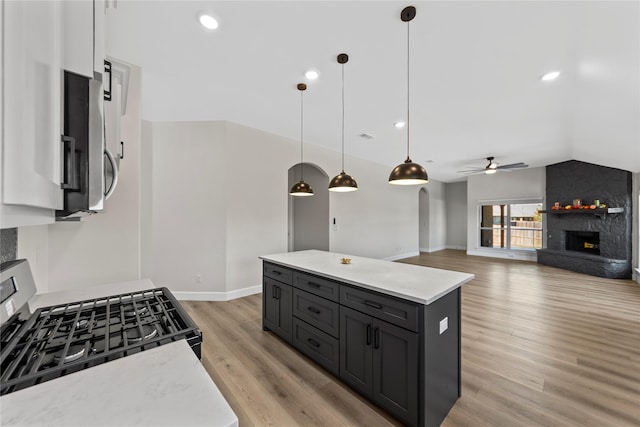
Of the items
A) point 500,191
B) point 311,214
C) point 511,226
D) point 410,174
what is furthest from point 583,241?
point 410,174

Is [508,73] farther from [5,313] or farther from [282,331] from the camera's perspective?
[5,313]

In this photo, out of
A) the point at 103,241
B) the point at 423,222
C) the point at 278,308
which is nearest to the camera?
the point at 103,241

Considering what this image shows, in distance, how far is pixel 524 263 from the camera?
7.38m

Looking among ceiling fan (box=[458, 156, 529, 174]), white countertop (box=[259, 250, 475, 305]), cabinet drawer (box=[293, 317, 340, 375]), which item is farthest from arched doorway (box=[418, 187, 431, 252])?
cabinet drawer (box=[293, 317, 340, 375])

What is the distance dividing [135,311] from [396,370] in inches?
61.2

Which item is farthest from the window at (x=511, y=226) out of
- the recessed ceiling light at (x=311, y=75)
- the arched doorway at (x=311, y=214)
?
the recessed ceiling light at (x=311, y=75)

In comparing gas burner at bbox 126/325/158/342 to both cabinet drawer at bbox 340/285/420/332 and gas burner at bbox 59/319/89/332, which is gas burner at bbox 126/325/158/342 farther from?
cabinet drawer at bbox 340/285/420/332

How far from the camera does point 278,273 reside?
9.17 ft

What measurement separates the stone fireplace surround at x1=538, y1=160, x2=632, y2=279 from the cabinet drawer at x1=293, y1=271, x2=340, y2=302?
23.3 ft

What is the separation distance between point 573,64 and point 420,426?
344cm

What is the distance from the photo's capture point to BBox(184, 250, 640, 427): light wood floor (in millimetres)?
1810

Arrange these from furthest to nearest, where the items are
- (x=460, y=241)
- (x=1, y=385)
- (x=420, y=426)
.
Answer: (x=460, y=241), (x=420, y=426), (x=1, y=385)

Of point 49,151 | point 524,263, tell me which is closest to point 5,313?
point 49,151

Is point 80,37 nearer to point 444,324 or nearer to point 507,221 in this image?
point 444,324
